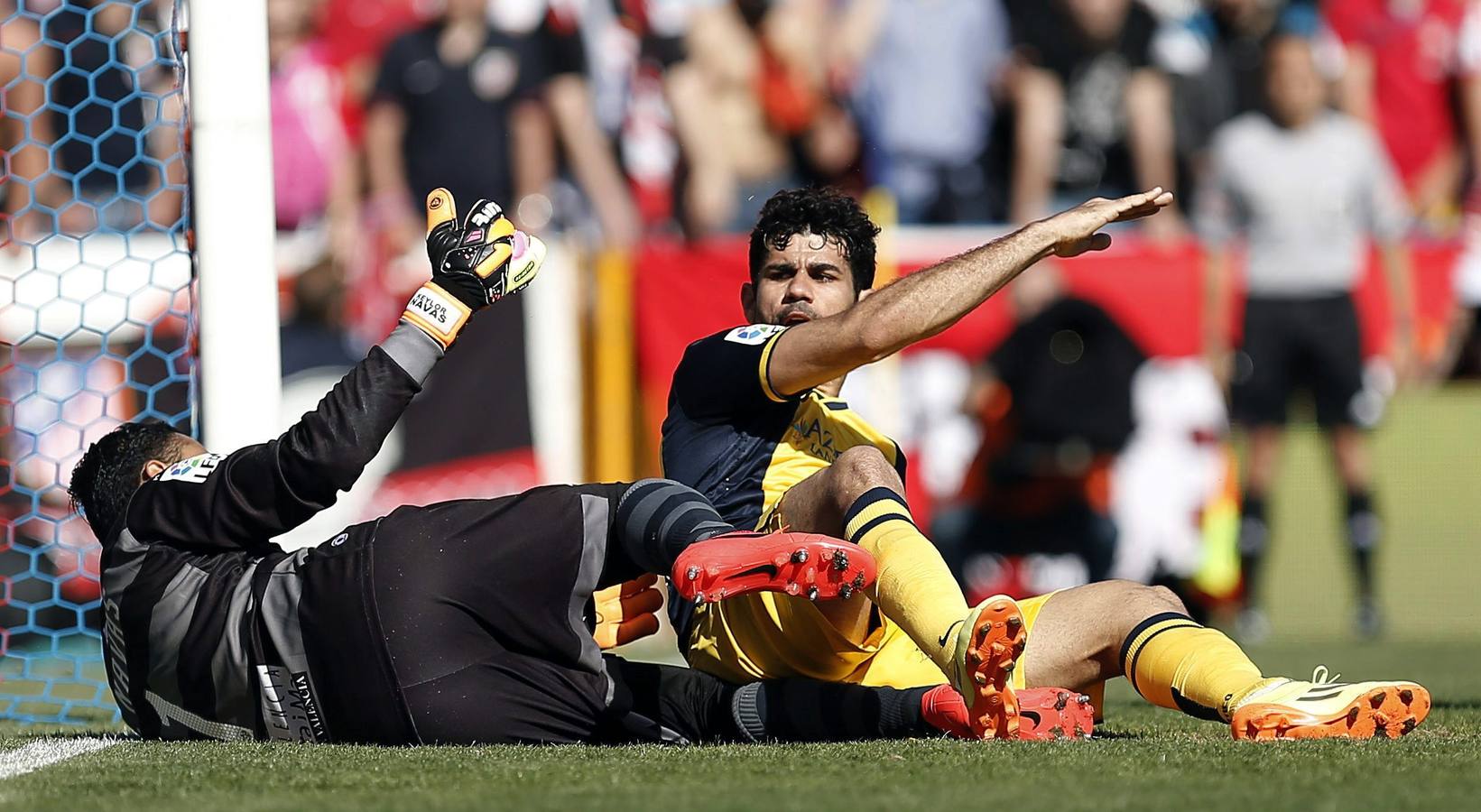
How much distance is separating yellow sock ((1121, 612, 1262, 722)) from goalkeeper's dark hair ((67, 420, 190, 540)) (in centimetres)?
221

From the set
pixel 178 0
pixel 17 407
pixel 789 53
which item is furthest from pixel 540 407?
pixel 178 0

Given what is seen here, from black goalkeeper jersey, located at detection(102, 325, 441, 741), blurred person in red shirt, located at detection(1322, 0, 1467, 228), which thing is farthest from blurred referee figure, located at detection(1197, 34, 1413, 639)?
black goalkeeper jersey, located at detection(102, 325, 441, 741)

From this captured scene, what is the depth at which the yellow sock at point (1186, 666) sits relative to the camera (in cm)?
377

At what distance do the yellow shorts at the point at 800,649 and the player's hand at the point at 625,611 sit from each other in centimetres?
17

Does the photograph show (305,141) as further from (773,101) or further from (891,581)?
(891,581)

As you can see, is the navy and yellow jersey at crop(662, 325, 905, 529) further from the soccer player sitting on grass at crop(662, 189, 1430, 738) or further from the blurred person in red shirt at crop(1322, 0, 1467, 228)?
the blurred person in red shirt at crop(1322, 0, 1467, 228)

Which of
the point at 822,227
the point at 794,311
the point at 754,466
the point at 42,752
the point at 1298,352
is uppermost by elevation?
the point at 822,227

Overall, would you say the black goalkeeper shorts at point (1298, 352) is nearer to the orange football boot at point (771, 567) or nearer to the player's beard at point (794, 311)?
the player's beard at point (794, 311)

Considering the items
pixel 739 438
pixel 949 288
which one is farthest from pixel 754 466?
pixel 949 288

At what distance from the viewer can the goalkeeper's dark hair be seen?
4129 mm

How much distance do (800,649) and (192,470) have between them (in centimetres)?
140

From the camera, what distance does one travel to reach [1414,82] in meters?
10.5

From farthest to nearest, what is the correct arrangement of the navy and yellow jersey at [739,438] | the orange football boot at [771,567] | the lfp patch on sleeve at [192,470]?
the navy and yellow jersey at [739,438], the lfp patch on sleeve at [192,470], the orange football boot at [771,567]

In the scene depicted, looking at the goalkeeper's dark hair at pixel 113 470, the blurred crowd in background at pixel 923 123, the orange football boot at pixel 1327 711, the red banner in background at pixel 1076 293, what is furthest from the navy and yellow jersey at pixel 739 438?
the blurred crowd in background at pixel 923 123
